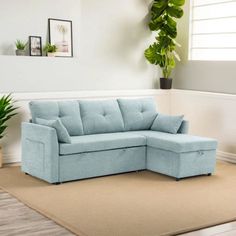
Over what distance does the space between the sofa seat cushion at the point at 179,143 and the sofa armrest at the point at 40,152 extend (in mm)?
1176

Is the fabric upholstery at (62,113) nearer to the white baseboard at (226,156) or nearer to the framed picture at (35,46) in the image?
the framed picture at (35,46)

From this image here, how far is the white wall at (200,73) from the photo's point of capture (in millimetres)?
6609

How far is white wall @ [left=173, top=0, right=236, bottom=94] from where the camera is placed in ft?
21.7

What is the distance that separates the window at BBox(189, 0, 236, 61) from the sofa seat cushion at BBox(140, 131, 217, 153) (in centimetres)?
158

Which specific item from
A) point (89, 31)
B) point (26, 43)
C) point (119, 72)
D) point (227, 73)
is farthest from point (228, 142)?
point (26, 43)

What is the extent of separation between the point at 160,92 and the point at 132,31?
0.98 meters

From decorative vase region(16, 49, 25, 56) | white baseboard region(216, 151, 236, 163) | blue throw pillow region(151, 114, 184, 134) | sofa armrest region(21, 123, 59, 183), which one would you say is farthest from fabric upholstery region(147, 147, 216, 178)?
decorative vase region(16, 49, 25, 56)

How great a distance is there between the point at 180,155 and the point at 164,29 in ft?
7.91

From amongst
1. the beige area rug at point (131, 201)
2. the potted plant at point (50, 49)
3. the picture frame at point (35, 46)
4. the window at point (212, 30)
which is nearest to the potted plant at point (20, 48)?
the picture frame at point (35, 46)

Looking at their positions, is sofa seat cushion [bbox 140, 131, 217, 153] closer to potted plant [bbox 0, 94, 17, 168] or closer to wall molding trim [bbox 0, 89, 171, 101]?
wall molding trim [bbox 0, 89, 171, 101]

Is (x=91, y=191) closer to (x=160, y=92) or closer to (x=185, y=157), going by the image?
(x=185, y=157)

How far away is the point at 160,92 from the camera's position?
738cm

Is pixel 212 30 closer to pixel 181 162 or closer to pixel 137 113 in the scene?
pixel 137 113

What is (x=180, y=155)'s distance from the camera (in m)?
5.37
